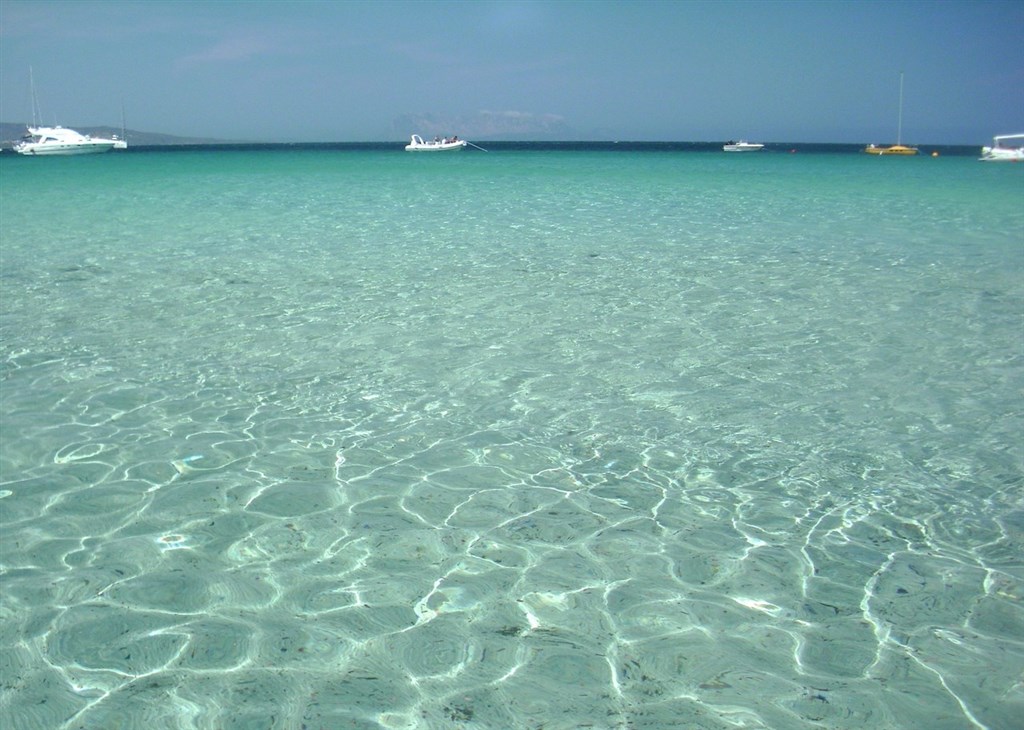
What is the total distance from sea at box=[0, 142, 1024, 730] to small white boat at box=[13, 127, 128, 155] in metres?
60.8

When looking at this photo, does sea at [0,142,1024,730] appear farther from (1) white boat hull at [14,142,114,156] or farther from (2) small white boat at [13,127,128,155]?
(2) small white boat at [13,127,128,155]

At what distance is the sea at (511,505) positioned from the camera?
2963 millimetres

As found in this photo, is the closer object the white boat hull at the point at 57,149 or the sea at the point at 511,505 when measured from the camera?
the sea at the point at 511,505

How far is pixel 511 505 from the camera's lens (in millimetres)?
4363

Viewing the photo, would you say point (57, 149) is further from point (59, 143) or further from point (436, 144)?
point (436, 144)

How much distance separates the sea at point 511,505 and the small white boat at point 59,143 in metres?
60.8

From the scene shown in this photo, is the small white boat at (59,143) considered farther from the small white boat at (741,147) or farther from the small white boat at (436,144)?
the small white boat at (741,147)

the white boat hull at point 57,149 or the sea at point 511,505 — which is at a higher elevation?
the white boat hull at point 57,149

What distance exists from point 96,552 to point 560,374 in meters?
3.61

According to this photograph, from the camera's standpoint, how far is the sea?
2.96 metres

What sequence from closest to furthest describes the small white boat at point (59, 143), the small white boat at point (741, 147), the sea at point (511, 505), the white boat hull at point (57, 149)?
1. the sea at point (511, 505)
2. the white boat hull at point (57, 149)
3. the small white boat at point (59, 143)
4. the small white boat at point (741, 147)

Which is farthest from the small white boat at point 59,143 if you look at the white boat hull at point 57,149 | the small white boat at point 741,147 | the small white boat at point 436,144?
the small white boat at point 741,147

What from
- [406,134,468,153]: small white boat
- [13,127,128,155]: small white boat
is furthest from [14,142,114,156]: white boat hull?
[406,134,468,153]: small white boat

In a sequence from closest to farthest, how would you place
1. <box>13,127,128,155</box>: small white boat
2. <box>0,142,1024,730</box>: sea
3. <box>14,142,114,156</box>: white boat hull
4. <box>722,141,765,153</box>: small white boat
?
<box>0,142,1024,730</box>: sea < <box>14,142,114,156</box>: white boat hull < <box>13,127,128,155</box>: small white boat < <box>722,141,765,153</box>: small white boat
